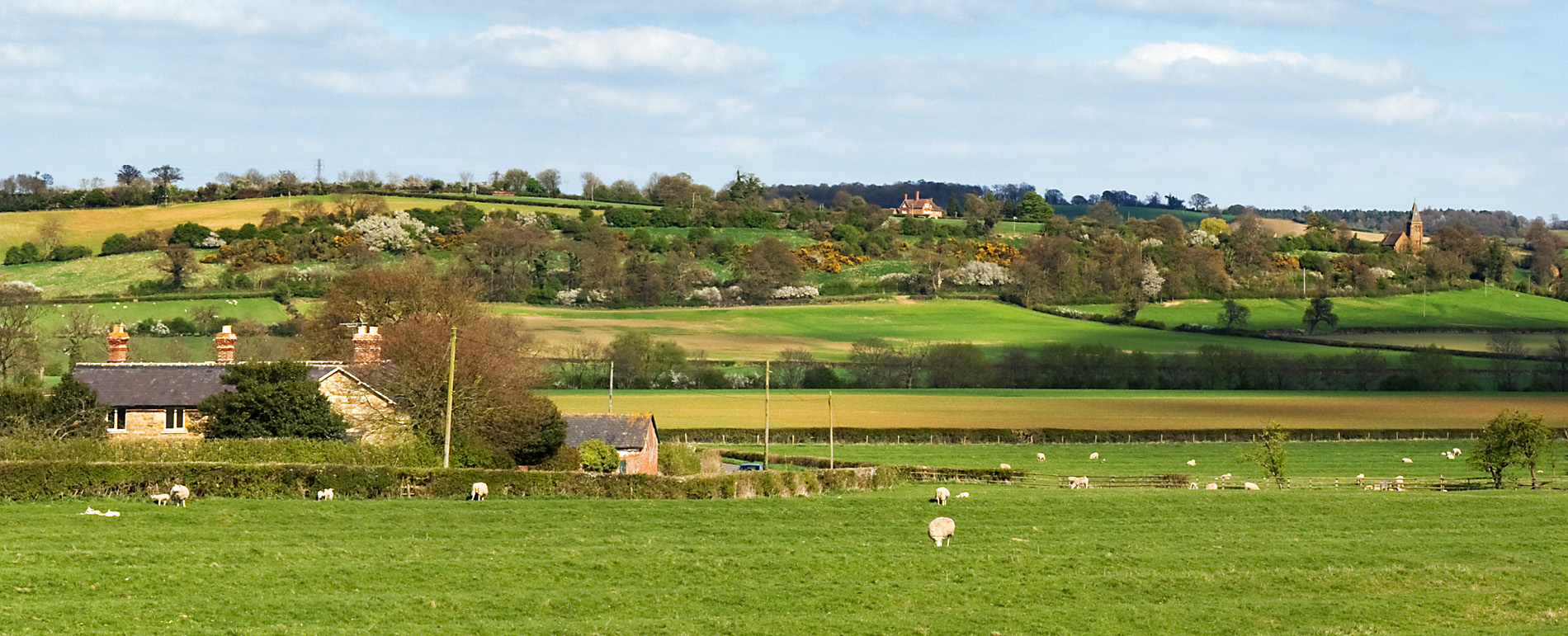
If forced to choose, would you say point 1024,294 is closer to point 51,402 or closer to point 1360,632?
point 51,402

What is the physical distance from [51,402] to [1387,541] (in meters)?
36.2

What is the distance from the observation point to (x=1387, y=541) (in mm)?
34875

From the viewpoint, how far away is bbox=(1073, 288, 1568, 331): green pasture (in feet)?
436

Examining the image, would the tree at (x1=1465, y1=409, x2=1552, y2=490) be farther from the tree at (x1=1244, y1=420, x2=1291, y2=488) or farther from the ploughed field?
the ploughed field

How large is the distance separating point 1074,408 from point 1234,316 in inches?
1841

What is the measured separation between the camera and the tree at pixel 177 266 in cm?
12438

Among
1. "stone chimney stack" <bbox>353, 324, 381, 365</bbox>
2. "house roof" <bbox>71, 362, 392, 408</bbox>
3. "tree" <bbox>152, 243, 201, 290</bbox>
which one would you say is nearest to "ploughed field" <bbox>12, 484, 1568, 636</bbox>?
"house roof" <bbox>71, 362, 392, 408</bbox>

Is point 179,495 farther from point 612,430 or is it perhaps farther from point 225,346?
point 612,430

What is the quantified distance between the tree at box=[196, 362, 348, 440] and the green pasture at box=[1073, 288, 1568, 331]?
98.7 m

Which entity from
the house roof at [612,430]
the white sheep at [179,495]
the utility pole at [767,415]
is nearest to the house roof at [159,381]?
the house roof at [612,430]

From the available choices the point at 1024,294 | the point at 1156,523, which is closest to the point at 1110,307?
the point at 1024,294

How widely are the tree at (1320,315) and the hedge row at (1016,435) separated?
51.3 metres

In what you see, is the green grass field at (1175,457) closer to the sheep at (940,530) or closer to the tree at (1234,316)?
the sheep at (940,530)

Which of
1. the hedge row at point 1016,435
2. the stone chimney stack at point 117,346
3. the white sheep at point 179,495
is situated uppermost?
the stone chimney stack at point 117,346
